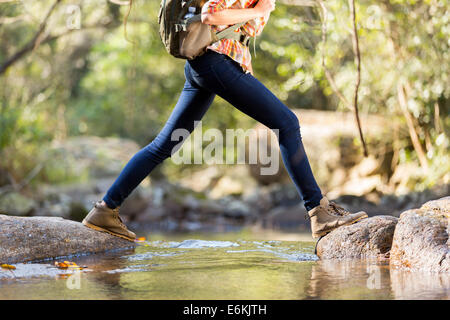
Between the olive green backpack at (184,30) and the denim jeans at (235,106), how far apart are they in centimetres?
10

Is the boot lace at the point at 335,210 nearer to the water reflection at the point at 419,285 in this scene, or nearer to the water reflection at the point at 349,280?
the water reflection at the point at 349,280

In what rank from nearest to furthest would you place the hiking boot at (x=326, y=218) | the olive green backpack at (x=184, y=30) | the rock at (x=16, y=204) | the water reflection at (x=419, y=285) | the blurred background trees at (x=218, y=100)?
the water reflection at (x=419, y=285) → the olive green backpack at (x=184, y=30) → the hiking boot at (x=326, y=218) → the blurred background trees at (x=218, y=100) → the rock at (x=16, y=204)

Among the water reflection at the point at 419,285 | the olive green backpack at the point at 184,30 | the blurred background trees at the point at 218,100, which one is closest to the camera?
the water reflection at the point at 419,285

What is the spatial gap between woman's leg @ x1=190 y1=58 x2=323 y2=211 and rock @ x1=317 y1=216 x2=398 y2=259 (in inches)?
11.2

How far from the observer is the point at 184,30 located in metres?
3.39

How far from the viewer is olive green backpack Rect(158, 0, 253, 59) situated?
337 cm

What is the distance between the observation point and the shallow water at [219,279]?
8.68ft

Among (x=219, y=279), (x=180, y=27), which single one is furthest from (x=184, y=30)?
(x=219, y=279)

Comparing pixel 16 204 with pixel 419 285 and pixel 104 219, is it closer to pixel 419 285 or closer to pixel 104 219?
pixel 104 219

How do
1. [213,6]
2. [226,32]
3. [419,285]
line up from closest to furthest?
[419,285] → [213,6] → [226,32]

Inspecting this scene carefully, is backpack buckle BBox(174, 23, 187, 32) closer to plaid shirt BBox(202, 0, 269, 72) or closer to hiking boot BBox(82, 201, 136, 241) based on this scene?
plaid shirt BBox(202, 0, 269, 72)

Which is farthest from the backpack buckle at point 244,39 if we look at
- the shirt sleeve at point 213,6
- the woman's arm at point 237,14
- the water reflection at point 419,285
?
the water reflection at point 419,285

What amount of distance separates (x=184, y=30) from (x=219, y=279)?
Answer: 4.39 feet
